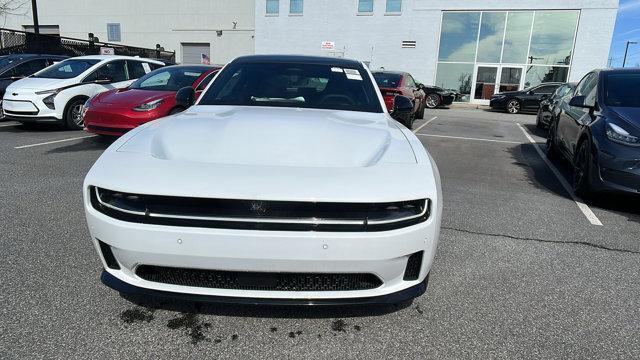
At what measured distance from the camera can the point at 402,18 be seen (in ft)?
85.0

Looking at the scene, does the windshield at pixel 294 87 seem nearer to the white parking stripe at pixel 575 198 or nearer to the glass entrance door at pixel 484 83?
the white parking stripe at pixel 575 198

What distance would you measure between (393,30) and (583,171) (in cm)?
2289

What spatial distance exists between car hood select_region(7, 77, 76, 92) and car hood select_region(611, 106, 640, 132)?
30.9 feet

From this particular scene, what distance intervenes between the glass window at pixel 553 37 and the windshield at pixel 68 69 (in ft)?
71.3

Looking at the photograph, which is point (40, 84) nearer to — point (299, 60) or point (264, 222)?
point (299, 60)

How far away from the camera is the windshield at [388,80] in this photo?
1101cm

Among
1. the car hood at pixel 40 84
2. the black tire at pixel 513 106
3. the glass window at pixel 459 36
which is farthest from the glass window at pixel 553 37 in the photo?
the car hood at pixel 40 84

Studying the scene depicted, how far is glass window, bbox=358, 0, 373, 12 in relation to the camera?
2650cm

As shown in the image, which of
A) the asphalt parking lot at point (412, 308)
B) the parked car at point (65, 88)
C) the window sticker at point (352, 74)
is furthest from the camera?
the parked car at point (65, 88)

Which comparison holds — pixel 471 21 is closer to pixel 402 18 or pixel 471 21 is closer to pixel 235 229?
pixel 402 18

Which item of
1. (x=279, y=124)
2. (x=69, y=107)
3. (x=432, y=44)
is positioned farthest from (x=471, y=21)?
(x=279, y=124)

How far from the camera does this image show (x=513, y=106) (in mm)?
19625

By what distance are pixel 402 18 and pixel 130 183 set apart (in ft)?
86.3

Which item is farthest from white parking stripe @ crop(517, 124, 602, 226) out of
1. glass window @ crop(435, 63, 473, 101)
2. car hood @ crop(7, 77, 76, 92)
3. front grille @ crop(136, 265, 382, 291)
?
glass window @ crop(435, 63, 473, 101)
